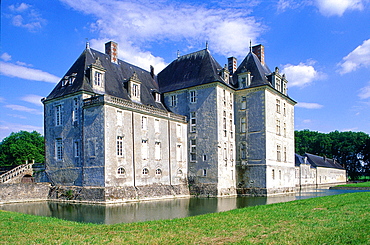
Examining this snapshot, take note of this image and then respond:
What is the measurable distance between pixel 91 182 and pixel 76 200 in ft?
5.80

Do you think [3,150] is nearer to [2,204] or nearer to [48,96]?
[48,96]

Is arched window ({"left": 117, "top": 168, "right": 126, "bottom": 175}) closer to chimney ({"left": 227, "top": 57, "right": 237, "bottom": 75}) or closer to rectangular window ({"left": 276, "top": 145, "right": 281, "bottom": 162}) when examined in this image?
rectangular window ({"left": 276, "top": 145, "right": 281, "bottom": 162})

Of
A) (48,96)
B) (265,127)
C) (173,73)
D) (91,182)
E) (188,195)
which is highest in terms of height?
(173,73)

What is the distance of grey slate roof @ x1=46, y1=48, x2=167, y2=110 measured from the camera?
29.0m

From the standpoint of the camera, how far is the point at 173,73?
38.1 m

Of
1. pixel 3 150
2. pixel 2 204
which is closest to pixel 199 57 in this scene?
pixel 2 204

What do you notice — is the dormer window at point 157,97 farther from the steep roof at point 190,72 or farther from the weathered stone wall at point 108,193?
the weathered stone wall at point 108,193

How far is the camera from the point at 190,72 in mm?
36438

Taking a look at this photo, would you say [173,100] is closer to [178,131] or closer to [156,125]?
[178,131]

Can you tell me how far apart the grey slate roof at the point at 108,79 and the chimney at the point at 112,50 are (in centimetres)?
49

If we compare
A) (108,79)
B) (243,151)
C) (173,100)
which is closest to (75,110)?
(108,79)

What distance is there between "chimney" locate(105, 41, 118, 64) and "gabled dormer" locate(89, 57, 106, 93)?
4.85 metres

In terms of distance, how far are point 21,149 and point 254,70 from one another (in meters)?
35.4

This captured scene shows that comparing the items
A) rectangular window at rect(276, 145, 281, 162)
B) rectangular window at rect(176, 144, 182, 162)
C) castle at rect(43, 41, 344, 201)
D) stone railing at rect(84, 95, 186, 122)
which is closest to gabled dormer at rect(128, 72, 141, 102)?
castle at rect(43, 41, 344, 201)
